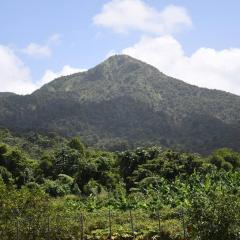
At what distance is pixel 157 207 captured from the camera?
1108 inches

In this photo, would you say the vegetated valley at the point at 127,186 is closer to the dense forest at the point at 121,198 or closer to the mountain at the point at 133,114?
the dense forest at the point at 121,198

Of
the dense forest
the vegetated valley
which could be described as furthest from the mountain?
the dense forest

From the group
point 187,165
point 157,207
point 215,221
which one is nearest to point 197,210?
point 215,221

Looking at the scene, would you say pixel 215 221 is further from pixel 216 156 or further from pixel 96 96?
pixel 96 96

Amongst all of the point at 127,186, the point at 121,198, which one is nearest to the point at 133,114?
the point at 127,186

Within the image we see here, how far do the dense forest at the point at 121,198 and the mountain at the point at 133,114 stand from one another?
8444cm

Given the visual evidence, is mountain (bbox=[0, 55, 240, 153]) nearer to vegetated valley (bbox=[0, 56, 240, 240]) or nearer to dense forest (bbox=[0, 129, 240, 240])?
vegetated valley (bbox=[0, 56, 240, 240])

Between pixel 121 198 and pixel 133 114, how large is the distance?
14018cm

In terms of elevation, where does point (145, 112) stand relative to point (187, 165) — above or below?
above

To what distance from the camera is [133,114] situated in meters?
172

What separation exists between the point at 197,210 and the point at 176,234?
729 centimetres

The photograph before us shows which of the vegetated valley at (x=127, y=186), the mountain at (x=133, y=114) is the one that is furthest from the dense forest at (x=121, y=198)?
the mountain at (x=133, y=114)

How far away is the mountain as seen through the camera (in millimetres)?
146625

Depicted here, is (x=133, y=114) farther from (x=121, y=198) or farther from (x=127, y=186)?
(x=121, y=198)
